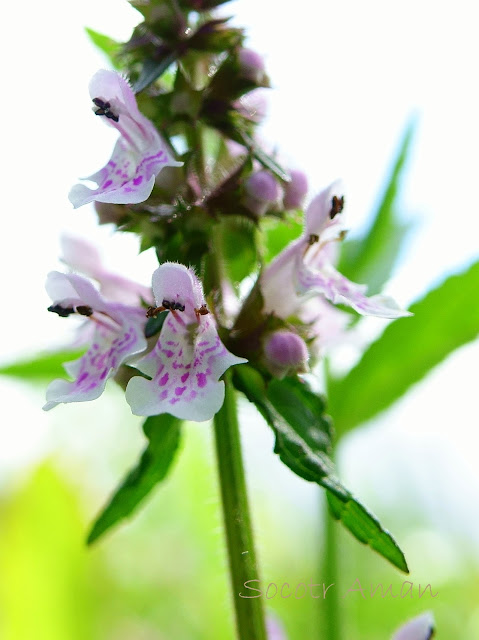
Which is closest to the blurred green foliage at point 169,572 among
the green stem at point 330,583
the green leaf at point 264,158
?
the green stem at point 330,583

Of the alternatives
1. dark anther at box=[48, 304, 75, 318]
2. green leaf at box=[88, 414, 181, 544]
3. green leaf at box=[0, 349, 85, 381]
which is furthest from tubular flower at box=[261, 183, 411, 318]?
green leaf at box=[0, 349, 85, 381]

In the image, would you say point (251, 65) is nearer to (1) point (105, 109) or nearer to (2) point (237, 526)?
(1) point (105, 109)

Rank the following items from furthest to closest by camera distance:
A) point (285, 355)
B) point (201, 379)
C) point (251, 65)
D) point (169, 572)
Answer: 1. point (169, 572)
2. point (251, 65)
3. point (285, 355)
4. point (201, 379)

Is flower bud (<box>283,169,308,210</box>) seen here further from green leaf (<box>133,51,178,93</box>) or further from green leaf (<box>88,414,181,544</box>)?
green leaf (<box>88,414,181,544</box>)

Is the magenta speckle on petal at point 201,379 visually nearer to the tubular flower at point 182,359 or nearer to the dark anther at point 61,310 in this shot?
the tubular flower at point 182,359

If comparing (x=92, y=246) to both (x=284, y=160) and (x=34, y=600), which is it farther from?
(x=34, y=600)

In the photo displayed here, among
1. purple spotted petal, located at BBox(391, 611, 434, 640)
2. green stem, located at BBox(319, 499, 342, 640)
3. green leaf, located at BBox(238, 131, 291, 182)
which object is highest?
green leaf, located at BBox(238, 131, 291, 182)

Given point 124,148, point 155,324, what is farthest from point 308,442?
point 124,148

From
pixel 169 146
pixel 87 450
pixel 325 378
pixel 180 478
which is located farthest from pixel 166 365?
pixel 87 450
